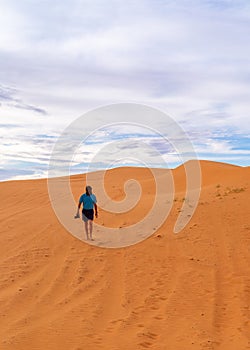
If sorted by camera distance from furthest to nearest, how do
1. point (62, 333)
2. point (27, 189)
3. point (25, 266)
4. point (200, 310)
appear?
point (27, 189) → point (25, 266) → point (200, 310) → point (62, 333)

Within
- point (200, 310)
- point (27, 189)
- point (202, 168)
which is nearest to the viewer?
point (200, 310)

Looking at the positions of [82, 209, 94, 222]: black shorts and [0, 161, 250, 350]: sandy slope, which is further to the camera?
[82, 209, 94, 222]: black shorts

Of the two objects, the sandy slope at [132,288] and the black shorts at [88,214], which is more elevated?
the black shorts at [88,214]

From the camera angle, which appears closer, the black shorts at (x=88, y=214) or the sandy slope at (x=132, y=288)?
the sandy slope at (x=132, y=288)

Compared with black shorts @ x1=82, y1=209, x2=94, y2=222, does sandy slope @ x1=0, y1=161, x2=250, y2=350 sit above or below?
below

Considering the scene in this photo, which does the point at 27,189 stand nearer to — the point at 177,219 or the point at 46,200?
the point at 46,200

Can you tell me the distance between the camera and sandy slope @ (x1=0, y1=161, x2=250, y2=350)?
230 inches

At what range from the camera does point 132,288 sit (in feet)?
26.5

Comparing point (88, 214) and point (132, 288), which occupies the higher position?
point (88, 214)

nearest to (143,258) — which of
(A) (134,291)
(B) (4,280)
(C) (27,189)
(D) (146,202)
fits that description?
(A) (134,291)

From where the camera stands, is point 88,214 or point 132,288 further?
point 88,214

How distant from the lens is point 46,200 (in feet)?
75.9

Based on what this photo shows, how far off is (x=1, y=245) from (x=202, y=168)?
74.9 feet

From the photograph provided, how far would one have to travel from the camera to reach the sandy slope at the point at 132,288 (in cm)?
584
